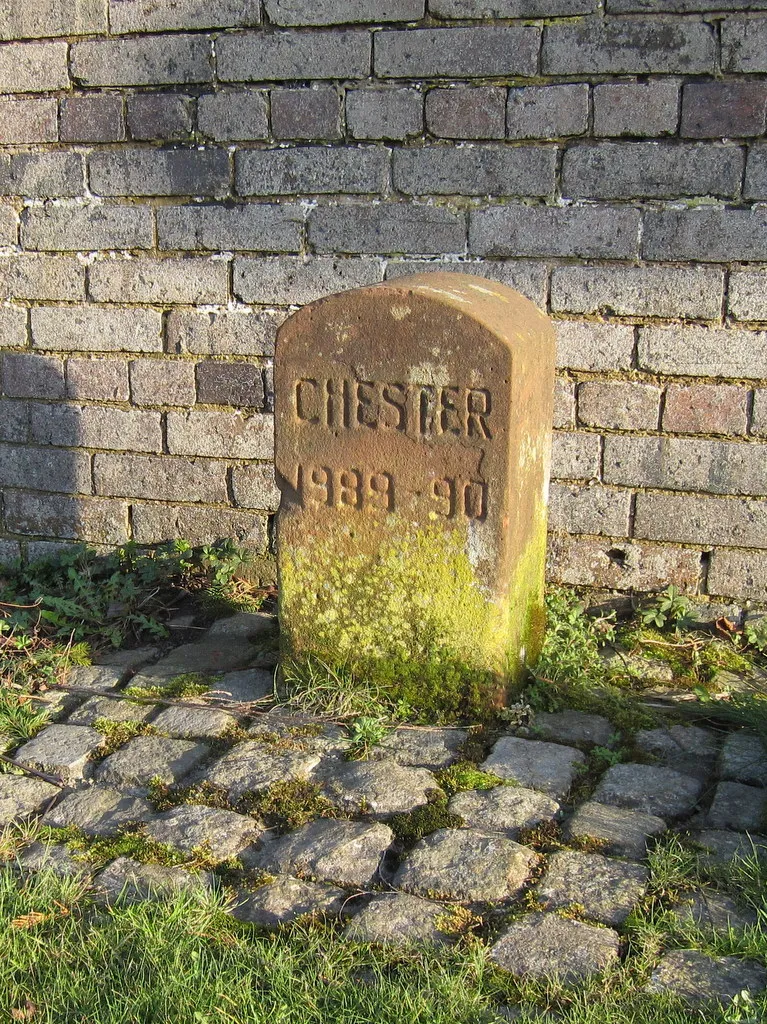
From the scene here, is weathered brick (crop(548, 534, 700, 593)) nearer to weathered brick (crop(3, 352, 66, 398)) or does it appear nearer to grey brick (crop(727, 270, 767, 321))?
grey brick (crop(727, 270, 767, 321))

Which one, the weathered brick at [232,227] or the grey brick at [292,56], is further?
the weathered brick at [232,227]

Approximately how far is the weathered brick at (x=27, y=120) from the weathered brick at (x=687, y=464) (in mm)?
3049

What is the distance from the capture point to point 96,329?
4906mm

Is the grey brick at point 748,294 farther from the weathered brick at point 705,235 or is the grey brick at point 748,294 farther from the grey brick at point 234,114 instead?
the grey brick at point 234,114

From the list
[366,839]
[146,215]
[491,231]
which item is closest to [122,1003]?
[366,839]

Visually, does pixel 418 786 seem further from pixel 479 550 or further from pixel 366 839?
pixel 479 550

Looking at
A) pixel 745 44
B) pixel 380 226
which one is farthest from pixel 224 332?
pixel 745 44

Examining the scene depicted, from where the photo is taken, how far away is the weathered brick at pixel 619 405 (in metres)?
4.27

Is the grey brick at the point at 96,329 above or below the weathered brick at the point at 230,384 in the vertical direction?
above

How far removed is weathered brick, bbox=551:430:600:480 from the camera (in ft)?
14.4

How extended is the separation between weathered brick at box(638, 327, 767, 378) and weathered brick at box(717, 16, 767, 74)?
3.37 ft

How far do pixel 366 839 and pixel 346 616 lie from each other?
0.96 metres

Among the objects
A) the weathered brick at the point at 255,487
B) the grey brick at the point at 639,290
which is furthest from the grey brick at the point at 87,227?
the grey brick at the point at 639,290

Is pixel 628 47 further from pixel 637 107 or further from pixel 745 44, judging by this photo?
pixel 745 44
